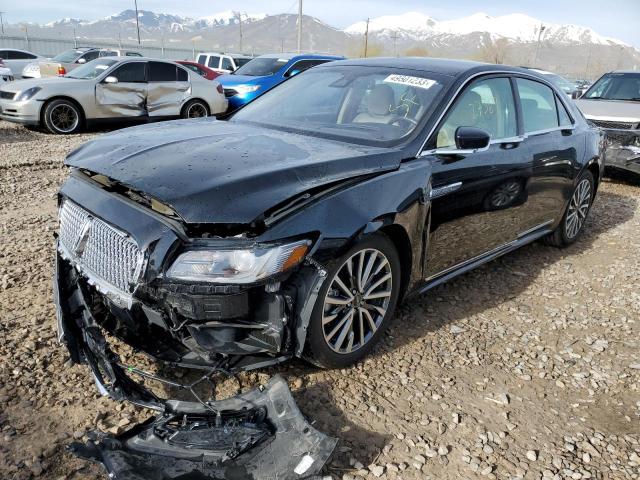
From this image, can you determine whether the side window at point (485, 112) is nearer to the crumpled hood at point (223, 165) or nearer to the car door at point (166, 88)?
the crumpled hood at point (223, 165)

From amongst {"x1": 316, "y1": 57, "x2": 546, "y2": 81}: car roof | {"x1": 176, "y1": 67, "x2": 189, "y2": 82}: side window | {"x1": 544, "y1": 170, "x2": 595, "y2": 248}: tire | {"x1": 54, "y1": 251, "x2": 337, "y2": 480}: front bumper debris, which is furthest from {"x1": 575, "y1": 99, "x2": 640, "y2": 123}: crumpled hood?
{"x1": 176, "y1": 67, "x2": 189, "y2": 82}: side window

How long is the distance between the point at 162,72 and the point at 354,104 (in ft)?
27.8

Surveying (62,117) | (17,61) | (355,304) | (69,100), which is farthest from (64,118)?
(17,61)

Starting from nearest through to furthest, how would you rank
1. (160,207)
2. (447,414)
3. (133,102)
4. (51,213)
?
(160,207)
(447,414)
(51,213)
(133,102)

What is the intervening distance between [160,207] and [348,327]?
45.9 inches

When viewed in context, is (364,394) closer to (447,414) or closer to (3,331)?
(447,414)

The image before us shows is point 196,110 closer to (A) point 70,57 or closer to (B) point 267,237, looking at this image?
(A) point 70,57

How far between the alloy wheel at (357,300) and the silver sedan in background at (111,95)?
889cm

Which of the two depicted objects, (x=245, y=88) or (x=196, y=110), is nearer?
(x=196, y=110)

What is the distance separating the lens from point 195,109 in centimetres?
1168

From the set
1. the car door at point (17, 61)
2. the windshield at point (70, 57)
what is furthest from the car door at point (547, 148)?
the car door at point (17, 61)

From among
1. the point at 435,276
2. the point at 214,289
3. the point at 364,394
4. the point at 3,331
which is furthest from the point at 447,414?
the point at 3,331

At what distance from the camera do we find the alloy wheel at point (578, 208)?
5.26 metres

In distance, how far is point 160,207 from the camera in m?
2.50
